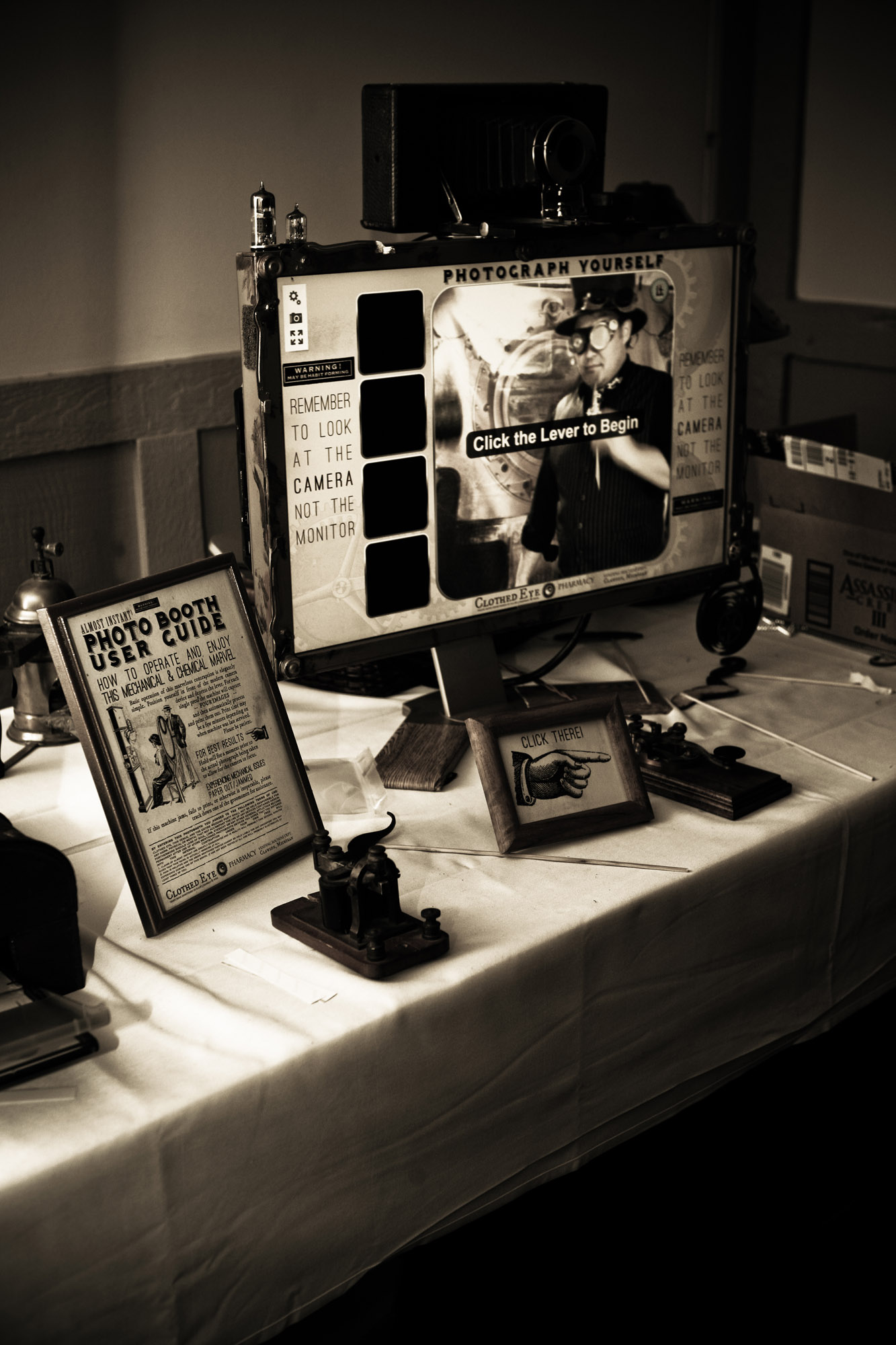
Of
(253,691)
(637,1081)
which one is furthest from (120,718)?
(637,1081)

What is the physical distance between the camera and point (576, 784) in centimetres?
124

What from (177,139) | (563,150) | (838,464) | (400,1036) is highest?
(177,139)

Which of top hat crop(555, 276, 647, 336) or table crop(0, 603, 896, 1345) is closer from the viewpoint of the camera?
table crop(0, 603, 896, 1345)

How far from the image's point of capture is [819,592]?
1.82m

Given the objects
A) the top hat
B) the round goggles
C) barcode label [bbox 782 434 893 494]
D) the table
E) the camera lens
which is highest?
the camera lens

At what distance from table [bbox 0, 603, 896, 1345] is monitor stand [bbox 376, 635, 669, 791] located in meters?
0.03

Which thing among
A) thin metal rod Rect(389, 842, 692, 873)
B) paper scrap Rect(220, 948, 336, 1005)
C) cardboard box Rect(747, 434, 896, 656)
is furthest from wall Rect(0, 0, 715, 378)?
paper scrap Rect(220, 948, 336, 1005)

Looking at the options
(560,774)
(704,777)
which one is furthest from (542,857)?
(704,777)

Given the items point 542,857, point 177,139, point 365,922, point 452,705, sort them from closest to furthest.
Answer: point 365,922
point 542,857
point 452,705
point 177,139

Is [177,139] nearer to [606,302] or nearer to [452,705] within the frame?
[606,302]

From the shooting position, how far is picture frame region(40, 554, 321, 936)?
3.49 feet

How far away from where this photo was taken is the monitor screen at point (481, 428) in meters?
1.25

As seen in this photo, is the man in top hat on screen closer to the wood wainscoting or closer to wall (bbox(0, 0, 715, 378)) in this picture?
the wood wainscoting

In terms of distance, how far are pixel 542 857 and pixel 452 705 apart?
0.30 metres
